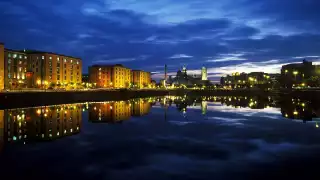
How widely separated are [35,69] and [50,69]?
6.65 meters

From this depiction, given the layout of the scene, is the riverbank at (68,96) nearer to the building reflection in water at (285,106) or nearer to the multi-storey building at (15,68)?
the building reflection in water at (285,106)

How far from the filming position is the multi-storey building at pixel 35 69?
409ft

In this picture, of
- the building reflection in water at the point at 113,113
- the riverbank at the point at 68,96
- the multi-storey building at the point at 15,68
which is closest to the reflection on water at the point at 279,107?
the building reflection in water at the point at 113,113

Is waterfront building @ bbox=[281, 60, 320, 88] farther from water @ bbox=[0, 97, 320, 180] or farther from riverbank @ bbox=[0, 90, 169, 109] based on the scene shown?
water @ bbox=[0, 97, 320, 180]

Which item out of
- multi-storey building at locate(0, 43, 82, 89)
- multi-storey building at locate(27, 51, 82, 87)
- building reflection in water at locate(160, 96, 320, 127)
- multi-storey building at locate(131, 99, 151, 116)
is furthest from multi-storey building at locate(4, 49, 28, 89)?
building reflection in water at locate(160, 96, 320, 127)

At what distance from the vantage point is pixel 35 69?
136750mm

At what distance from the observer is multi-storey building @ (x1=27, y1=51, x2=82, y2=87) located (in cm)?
13675

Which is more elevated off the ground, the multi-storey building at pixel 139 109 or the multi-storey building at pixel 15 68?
the multi-storey building at pixel 15 68

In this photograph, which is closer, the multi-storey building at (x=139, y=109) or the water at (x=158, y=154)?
the water at (x=158, y=154)

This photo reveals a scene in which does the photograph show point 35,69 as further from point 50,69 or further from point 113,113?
point 113,113

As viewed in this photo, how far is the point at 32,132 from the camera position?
30.2 metres

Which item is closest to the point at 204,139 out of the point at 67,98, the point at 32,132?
the point at 32,132

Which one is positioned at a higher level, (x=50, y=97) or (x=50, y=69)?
(x=50, y=69)

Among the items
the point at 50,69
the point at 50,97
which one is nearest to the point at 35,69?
the point at 50,69
